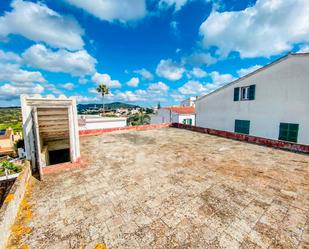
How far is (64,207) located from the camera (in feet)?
10.0

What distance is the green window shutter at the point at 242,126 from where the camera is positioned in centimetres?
1284

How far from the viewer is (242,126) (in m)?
13.2

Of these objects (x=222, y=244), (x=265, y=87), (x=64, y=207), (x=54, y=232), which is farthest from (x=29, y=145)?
(x=265, y=87)

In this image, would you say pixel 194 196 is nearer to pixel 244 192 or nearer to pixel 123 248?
pixel 244 192

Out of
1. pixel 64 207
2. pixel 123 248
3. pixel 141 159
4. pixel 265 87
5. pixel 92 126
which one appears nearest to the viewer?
pixel 123 248

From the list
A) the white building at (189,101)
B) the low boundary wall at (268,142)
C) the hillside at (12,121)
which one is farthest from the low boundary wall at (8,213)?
the white building at (189,101)

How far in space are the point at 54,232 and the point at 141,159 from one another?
354cm

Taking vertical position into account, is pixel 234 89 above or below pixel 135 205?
above

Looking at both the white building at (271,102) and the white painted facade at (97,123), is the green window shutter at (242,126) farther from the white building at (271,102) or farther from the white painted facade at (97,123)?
the white painted facade at (97,123)

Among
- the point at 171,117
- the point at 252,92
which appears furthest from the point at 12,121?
the point at 252,92

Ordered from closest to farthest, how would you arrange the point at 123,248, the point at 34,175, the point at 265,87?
the point at 123,248, the point at 34,175, the point at 265,87

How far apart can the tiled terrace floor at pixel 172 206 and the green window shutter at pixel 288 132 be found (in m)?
6.33

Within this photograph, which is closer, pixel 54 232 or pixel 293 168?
pixel 54 232

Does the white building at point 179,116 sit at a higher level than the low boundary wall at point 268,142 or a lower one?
higher
